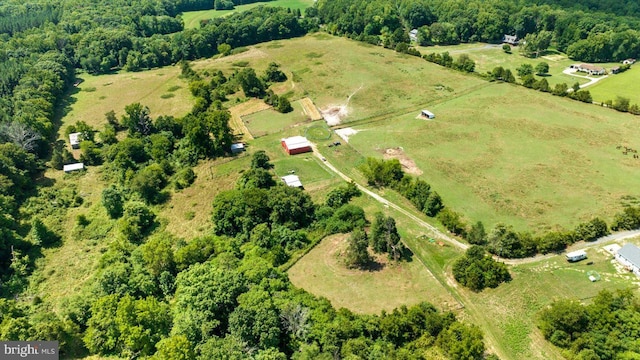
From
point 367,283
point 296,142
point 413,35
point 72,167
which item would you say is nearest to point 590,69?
point 413,35

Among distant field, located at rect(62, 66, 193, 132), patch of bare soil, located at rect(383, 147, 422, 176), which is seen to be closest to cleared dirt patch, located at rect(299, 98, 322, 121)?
patch of bare soil, located at rect(383, 147, 422, 176)

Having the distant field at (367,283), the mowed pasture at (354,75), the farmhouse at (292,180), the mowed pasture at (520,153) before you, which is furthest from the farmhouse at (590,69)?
the distant field at (367,283)

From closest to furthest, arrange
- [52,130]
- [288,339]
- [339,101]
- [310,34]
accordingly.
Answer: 1. [288,339]
2. [52,130]
3. [339,101]
4. [310,34]

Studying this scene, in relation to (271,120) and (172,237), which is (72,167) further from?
(271,120)

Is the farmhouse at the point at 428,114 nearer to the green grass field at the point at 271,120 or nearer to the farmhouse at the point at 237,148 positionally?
the green grass field at the point at 271,120

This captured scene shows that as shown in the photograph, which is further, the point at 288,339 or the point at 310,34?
the point at 310,34

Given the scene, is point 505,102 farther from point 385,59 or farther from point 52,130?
point 52,130

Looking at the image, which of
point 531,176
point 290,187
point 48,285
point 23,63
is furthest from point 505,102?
point 23,63
